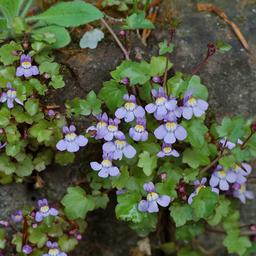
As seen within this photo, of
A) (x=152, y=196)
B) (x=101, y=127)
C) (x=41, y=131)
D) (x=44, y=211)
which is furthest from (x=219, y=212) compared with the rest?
(x=41, y=131)

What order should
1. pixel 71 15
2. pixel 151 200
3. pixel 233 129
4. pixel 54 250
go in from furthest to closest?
pixel 71 15
pixel 54 250
pixel 151 200
pixel 233 129

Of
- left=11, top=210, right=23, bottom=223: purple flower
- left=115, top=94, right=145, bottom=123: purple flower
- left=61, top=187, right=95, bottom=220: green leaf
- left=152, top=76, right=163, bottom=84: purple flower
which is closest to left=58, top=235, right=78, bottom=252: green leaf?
left=61, top=187, right=95, bottom=220: green leaf

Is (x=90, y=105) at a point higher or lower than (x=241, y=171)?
higher

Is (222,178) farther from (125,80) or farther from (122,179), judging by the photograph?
(125,80)

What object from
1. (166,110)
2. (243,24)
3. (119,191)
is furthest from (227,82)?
(119,191)

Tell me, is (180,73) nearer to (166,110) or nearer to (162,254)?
(166,110)

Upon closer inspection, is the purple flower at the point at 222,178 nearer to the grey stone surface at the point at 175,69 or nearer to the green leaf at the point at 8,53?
the grey stone surface at the point at 175,69
